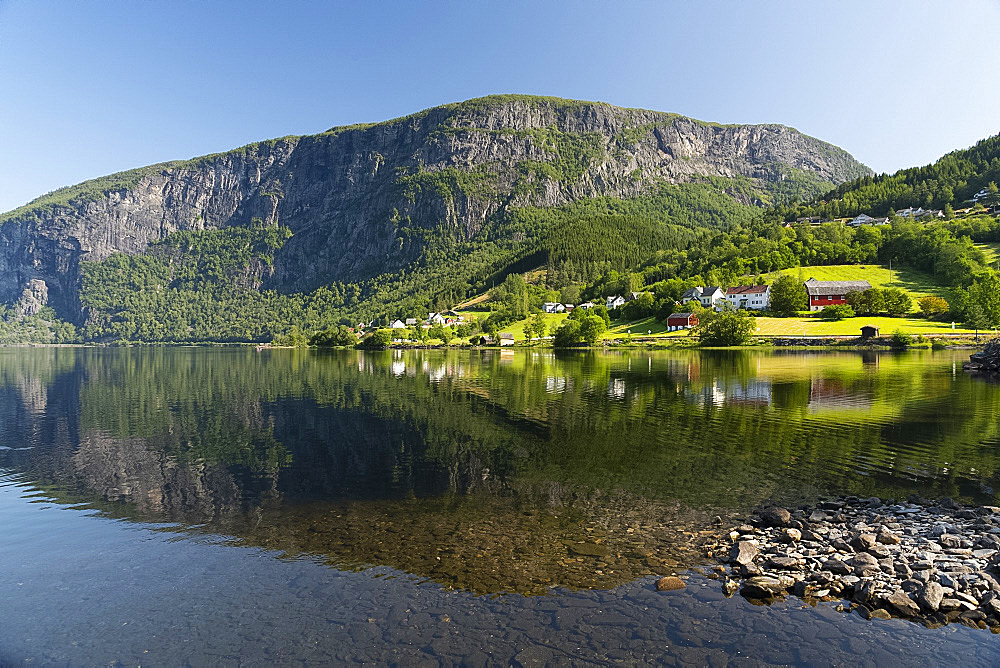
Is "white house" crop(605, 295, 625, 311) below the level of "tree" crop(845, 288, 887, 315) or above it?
above

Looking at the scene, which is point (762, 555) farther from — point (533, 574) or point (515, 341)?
point (515, 341)

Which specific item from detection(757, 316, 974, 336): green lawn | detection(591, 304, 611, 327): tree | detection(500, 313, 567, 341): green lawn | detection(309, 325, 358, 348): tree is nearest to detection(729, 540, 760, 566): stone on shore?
detection(757, 316, 974, 336): green lawn

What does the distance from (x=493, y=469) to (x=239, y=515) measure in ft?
35.5

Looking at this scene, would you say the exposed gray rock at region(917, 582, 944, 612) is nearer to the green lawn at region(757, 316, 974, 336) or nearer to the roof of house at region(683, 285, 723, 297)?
the green lawn at region(757, 316, 974, 336)

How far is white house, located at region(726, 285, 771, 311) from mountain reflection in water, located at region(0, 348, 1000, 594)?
10004cm

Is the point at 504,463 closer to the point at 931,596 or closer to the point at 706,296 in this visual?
the point at 931,596

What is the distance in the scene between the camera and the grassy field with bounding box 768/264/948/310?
130625 mm

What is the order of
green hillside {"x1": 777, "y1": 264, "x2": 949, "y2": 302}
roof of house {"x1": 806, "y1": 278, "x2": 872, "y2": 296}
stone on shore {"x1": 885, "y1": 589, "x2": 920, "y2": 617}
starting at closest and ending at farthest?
stone on shore {"x1": 885, "y1": 589, "x2": 920, "y2": 617}
green hillside {"x1": 777, "y1": 264, "x2": 949, "y2": 302}
roof of house {"x1": 806, "y1": 278, "x2": 872, "y2": 296}

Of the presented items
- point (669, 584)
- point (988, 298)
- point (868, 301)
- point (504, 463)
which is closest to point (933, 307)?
point (988, 298)

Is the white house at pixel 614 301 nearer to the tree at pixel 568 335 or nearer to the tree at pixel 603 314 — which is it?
the tree at pixel 603 314

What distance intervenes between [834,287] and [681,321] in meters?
39.4

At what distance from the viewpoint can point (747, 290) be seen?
14925 centimetres

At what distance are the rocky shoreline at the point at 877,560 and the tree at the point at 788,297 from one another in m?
131

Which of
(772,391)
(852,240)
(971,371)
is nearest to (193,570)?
(772,391)
